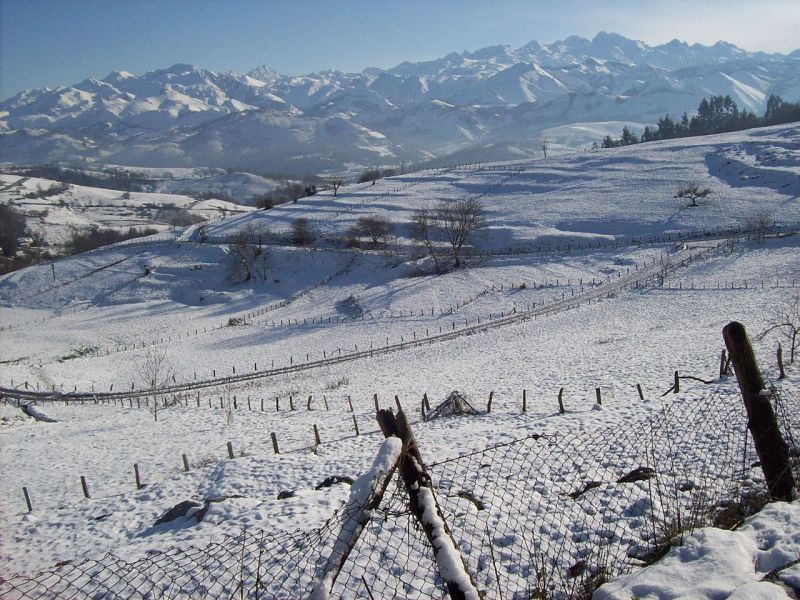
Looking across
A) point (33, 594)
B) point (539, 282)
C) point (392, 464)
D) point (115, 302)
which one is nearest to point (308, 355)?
point (539, 282)

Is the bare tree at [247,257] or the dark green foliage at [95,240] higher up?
the dark green foliage at [95,240]

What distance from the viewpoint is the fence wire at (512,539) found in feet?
23.8

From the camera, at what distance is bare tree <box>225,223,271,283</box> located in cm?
9219

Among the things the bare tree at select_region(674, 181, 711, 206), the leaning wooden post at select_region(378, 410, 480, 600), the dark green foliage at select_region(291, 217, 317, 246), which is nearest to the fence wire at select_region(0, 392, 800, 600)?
the leaning wooden post at select_region(378, 410, 480, 600)

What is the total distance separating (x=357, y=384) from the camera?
36031mm

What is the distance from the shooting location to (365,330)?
59.3 m

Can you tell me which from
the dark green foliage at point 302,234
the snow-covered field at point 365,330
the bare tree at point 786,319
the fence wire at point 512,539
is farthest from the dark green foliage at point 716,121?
the fence wire at point 512,539

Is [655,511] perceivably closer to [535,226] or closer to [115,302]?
→ [535,226]

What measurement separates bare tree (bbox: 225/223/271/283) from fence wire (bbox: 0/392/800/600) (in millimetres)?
84078

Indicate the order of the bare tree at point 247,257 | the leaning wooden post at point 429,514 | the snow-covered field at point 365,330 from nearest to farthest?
the leaning wooden post at point 429,514 → the snow-covered field at point 365,330 → the bare tree at point 247,257

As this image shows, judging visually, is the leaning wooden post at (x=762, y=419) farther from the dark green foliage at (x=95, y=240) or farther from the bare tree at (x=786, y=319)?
the dark green foliage at (x=95, y=240)

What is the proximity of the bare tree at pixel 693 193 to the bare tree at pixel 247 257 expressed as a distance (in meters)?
74.9

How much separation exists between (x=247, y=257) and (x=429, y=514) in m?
95.5

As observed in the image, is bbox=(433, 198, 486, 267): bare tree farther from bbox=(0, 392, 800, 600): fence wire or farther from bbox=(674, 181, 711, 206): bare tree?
bbox=(0, 392, 800, 600): fence wire
